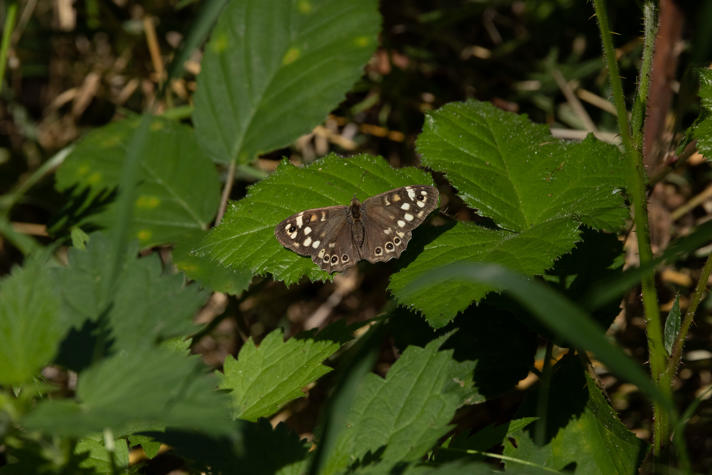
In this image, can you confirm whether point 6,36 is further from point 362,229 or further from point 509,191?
point 509,191

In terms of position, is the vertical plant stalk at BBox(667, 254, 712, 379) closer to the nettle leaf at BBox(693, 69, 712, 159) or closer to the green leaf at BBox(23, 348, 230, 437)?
the nettle leaf at BBox(693, 69, 712, 159)

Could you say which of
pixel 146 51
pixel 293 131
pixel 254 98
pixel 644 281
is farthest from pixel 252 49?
pixel 644 281

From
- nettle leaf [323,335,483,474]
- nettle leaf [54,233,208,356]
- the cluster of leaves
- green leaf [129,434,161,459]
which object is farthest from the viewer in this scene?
green leaf [129,434,161,459]

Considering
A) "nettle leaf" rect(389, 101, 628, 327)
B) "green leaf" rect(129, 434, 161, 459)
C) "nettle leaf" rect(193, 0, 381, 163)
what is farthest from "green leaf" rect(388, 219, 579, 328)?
"nettle leaf" rect(193, 0, 381, 163)

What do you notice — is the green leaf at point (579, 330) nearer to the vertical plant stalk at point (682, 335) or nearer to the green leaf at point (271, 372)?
the vertical plant stalk at point (682, 335)

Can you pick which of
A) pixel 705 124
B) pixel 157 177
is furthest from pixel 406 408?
pixel 157 177
